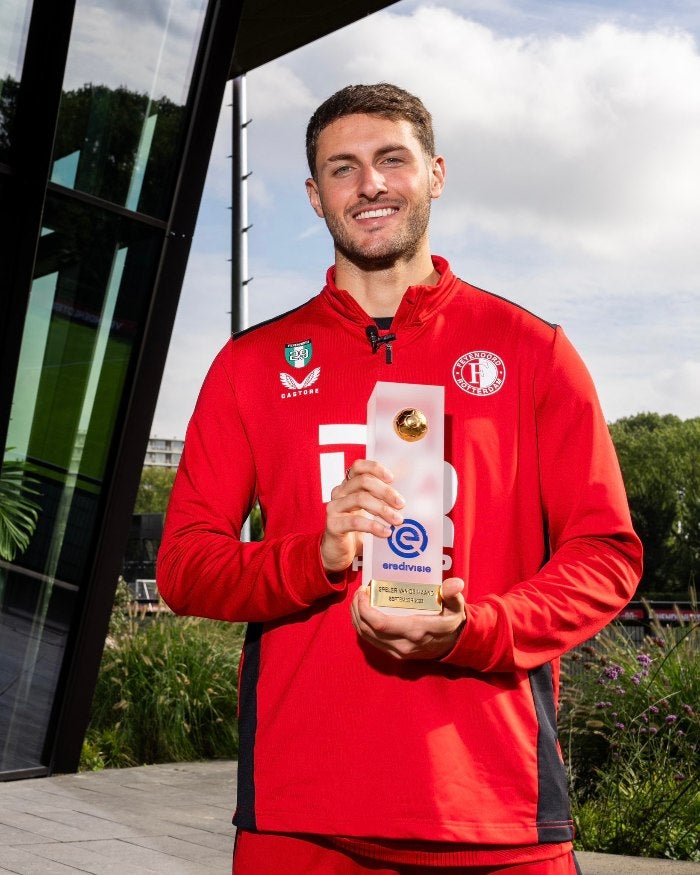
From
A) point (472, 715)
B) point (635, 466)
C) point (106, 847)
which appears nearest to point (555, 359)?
point (472, 715)

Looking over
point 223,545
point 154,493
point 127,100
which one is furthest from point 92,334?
point 154,493

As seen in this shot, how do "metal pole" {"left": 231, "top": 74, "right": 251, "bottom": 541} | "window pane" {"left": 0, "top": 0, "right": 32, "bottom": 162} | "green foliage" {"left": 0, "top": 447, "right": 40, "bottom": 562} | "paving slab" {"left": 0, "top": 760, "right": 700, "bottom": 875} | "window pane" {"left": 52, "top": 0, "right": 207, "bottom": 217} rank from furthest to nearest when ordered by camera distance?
"metal pole" {"left": 231, "top": 74, "right": 251, "bottom": 541} → "green foliage" {"left": 0, "top": 447, "right": 40, "bottom": 562} → "window pane" {"left": 52, "top": 0, "right": 207, "bottom": 217} → "window pane" {"left": 0, "top": 0, "right": 32, "bottom": 162} → "paving slab" {"left": 0, "top": 760, "right": 700, "bottom": 875}

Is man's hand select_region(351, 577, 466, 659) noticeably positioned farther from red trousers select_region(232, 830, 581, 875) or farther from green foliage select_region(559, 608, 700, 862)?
green foliage select_region(559, 608, 700, 862)

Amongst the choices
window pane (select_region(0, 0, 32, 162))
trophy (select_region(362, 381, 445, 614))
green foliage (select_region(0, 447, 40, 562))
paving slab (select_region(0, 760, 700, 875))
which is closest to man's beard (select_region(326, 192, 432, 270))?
trophy (select_region(362, 381, 445, 614))

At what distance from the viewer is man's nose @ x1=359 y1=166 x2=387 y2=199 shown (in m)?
2.19

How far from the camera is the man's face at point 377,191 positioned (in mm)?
2223

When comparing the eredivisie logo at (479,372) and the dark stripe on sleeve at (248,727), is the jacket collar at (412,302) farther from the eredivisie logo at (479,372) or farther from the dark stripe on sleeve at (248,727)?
the dark stripe on sleeve at (248,727)

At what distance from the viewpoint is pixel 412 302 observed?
2230 millimetres

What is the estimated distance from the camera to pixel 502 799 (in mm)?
1975

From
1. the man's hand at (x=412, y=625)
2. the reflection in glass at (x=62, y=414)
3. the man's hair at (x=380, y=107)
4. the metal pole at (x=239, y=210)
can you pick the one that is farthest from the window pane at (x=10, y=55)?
the metal pole at (x=239, y=210)

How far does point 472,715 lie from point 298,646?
0.33 m

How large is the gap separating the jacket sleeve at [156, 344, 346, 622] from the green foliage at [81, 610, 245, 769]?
7548 mm

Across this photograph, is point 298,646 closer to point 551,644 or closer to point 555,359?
point 551,644

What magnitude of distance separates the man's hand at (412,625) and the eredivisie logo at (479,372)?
483mm
